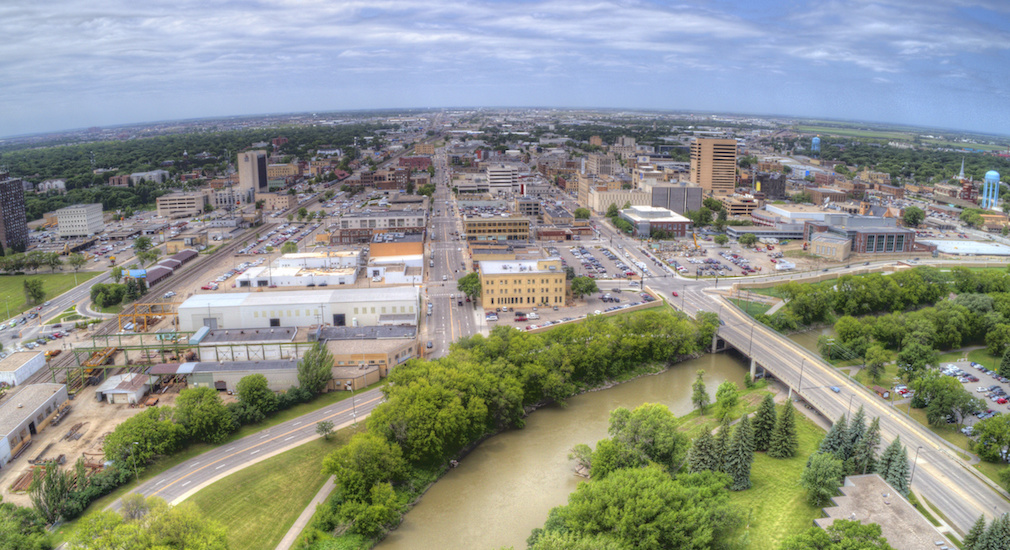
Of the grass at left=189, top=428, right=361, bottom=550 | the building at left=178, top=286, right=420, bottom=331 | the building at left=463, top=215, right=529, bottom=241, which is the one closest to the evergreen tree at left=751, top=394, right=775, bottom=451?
the grass at left=189, top=428, right=361, bottom=550

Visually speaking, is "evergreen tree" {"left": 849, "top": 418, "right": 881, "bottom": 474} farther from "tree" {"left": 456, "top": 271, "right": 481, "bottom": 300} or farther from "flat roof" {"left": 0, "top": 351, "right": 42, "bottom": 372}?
"flat roof" {"left": 0, "top": 351, "right": 42, "bottom": 372}

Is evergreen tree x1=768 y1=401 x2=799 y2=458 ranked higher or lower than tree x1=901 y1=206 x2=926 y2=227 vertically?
lower

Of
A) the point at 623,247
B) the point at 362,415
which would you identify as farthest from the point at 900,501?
the point at 623,247

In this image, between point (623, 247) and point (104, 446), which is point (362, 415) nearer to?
point (104, 446)

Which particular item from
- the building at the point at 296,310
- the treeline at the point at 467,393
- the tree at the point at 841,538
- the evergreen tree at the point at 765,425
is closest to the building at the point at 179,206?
the building at the point at 296,310

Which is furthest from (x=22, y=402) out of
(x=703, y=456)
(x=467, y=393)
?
(x=703, y=456)
